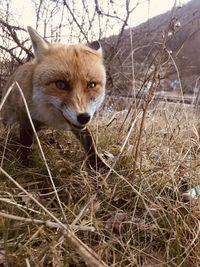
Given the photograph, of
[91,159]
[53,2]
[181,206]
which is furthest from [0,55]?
[181,206]

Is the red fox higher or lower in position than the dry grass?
higher

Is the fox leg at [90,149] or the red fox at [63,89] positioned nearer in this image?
the red fox at [63,89]

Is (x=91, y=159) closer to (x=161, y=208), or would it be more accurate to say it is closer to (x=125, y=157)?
(x=125, y=157)

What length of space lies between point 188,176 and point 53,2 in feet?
11.1

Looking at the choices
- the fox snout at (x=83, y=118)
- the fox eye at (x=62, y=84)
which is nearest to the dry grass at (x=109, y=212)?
the fox snout at (x=83, y=118)

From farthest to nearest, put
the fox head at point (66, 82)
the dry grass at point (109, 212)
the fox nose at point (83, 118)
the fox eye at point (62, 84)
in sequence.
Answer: the fox eye at point (62, 84) → the fox head at point (66, 82) → the fox nose at point (83, 118) → the dry grass at point (109, 212)

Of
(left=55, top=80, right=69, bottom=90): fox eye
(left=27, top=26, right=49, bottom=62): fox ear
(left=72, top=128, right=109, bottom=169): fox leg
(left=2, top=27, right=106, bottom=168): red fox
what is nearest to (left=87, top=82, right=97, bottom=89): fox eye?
(left=2, top=27, right=106, bottom=168): red fox

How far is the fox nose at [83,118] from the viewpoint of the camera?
2.43 m

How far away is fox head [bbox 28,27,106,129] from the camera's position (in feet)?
8.39

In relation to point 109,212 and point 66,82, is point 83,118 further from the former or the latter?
point 109,212

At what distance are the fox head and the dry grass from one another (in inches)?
13.9

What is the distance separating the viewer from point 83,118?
243 cm

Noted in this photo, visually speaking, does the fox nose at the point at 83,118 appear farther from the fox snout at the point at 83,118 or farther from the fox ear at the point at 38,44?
the fox ear at the point at 38,44

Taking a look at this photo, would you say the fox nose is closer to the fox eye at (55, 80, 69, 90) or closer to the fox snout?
the fox snout
